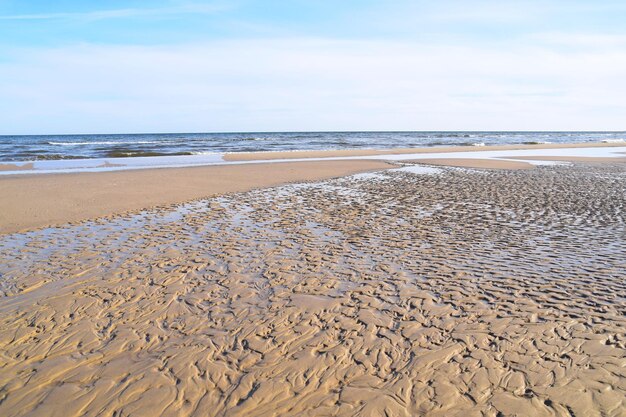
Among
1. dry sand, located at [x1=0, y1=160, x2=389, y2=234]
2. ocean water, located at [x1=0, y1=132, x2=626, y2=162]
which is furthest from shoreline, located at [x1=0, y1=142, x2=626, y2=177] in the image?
dry sand, located at [x1=0, y1=160, x2=389, y2=234]

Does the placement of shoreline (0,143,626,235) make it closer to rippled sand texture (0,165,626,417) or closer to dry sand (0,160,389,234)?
dry sand (0,160,389,234)

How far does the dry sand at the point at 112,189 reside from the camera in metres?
13.4

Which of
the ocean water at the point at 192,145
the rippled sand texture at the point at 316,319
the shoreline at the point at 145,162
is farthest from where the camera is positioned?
the ocean water at the point at 192,145

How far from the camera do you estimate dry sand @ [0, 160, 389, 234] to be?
13.4m

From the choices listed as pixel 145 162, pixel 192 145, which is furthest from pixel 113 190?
pixel 192 145

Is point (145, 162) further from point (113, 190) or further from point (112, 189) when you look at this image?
point (113, 190)

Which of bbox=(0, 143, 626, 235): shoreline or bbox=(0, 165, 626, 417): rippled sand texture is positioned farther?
bbox=(0, 143, 626, 235): shoreline

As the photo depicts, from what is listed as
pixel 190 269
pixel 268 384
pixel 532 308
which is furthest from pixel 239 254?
pixel 532 308

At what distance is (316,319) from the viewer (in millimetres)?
6254

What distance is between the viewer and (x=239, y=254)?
9328 mm

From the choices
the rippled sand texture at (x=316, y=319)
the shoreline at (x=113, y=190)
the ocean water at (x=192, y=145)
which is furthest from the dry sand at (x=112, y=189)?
the ocean water at (x=192, y=145)

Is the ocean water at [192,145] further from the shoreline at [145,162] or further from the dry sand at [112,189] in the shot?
the dry sand at [112,189]

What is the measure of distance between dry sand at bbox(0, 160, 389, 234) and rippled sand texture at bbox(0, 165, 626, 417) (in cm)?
214

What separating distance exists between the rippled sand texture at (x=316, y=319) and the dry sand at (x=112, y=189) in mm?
2143
